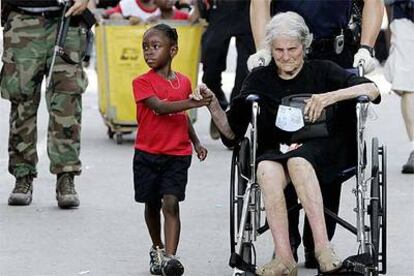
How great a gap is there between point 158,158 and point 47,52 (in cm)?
183

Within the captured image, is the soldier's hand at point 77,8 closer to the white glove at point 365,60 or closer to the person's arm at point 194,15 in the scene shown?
the white glove at point 365,60

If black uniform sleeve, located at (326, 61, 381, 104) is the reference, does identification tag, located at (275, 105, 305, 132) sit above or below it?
below

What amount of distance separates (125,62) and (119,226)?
3751 millimetres

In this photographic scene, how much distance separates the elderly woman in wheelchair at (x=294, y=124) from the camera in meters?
6.68

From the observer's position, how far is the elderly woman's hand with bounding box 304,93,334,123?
6719mm

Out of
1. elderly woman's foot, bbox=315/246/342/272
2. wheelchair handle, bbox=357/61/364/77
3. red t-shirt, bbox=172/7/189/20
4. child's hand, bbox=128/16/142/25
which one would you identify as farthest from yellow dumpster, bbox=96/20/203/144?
elderly woman's foot, bbox=315/246/342/272

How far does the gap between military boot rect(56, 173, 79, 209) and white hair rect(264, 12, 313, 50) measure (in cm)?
221

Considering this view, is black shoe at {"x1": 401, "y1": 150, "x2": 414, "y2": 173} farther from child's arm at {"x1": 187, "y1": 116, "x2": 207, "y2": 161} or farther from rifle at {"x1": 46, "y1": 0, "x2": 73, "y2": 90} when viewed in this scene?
child's arm at {"x1": 187, "y1": 116, "x2": 207, "y2": 161}

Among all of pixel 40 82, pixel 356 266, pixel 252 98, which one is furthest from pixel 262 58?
pixel 40 82

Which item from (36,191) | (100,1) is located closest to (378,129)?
(100,1)

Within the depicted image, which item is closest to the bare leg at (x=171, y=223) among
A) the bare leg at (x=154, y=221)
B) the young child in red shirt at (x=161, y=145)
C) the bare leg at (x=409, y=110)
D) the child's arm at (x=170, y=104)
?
the young child in red shirt at (x=161, y=145)

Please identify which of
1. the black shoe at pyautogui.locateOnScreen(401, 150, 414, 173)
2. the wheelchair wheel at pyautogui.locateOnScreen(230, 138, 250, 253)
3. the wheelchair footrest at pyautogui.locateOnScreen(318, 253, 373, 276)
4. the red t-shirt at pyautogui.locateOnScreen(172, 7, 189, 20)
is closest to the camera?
the wheelchair footrest at pyautogui.locateOnScreen(318, 253, 373, 276)

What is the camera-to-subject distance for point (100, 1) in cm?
1398

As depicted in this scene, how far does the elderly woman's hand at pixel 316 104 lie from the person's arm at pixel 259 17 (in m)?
0.99
